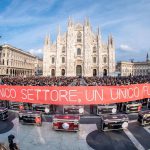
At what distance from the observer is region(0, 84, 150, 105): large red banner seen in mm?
12016

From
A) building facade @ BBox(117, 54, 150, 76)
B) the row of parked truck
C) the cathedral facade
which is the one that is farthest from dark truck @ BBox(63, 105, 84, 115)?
building facade @ BBox(117, 54, 150, 76)

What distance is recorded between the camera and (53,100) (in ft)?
40.0

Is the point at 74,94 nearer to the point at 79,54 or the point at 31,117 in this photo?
the point at 31,117

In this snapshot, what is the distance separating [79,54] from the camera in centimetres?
7244

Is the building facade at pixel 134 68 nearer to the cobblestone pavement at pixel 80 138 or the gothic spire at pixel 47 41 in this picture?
the gothic spire at pixel 47 41

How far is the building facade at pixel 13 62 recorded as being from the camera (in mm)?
73125

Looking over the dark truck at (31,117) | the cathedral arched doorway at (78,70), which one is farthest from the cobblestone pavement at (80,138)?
the cathedral arched doorway at (78,70)

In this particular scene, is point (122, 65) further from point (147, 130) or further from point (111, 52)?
point (147, 130)

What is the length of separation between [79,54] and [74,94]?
61058 mm

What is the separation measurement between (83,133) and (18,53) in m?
80.0

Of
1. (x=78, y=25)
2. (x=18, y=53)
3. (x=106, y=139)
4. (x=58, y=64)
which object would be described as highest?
(x=78, y=25)

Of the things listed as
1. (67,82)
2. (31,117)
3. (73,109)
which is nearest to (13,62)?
(67,82)

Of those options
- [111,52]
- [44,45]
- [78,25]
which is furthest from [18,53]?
[111,52]

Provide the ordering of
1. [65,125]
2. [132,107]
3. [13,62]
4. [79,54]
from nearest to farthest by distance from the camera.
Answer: [65,125] < [132,107] < [79,54] < [13,62]
